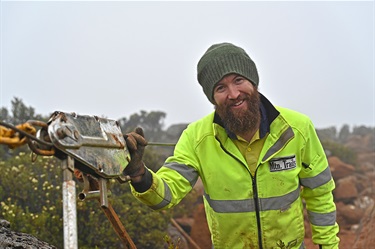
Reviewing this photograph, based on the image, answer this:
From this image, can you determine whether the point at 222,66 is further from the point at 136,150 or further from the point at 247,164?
the point at 136,150

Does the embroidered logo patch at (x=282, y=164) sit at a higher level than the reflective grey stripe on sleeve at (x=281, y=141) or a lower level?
lower

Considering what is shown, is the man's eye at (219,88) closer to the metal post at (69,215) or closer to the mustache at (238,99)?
the mustache at (238,99)

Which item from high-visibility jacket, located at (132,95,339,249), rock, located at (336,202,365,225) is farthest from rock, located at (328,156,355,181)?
high-visibility jacket, located at (132,95,339,249)

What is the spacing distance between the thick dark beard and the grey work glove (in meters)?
0.86

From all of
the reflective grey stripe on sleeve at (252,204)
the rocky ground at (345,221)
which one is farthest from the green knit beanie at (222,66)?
the rocky ground at (345,221)

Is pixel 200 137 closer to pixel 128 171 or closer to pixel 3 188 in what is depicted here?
pixel 128 171

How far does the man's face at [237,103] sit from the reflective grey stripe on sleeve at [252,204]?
1.48 feet

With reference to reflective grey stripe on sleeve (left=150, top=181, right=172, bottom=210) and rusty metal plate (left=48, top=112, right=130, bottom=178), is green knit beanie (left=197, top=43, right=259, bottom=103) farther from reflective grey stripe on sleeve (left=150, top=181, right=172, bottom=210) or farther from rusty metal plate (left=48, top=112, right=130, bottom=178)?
rusty metal plate (left=48, top=112, right=130, bottom=178)

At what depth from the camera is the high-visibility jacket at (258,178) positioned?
2.88m

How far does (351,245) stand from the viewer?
7.16 metres

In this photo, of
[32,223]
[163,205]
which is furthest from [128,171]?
[32,223]

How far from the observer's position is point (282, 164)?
2.92m

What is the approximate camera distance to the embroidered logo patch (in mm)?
2900

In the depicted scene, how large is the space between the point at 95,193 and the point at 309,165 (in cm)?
173
